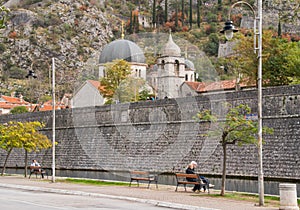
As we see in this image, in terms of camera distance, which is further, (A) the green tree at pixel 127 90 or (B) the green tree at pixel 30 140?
(A) the green tree at pixel 127 90

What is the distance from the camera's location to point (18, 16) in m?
158

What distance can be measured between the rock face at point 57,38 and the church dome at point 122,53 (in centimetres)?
4313

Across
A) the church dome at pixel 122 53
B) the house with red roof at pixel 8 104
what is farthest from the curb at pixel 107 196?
the house with red roof at pixel 8 104

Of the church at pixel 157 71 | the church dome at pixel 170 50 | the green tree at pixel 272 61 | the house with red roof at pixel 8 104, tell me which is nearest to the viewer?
the green tree at pixel 272 61

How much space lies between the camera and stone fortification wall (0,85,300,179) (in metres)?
23.8

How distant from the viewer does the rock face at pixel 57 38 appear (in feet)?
441

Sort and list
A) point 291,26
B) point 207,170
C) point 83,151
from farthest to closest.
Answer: point 291,26 → point 83,151 → point 207,170

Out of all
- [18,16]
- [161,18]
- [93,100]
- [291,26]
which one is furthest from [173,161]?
[161,18]

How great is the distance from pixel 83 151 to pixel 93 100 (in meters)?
36.8

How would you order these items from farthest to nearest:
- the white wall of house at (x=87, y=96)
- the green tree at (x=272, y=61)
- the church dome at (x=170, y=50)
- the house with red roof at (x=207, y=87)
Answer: the church dome at (x=170, y=50) → the white wall of house at (x=87, y=96) → the house with red roof at (x=207, y=87) → the green tree at (x=272, y=61)

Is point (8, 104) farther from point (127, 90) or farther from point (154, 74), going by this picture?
point (127, 90)

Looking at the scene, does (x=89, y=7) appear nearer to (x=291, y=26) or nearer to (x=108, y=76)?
(x=291, y=26)

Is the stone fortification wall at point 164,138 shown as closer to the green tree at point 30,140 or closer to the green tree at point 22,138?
the green tree at point 30,140

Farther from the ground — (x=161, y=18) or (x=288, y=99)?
(x=161, y=18)
